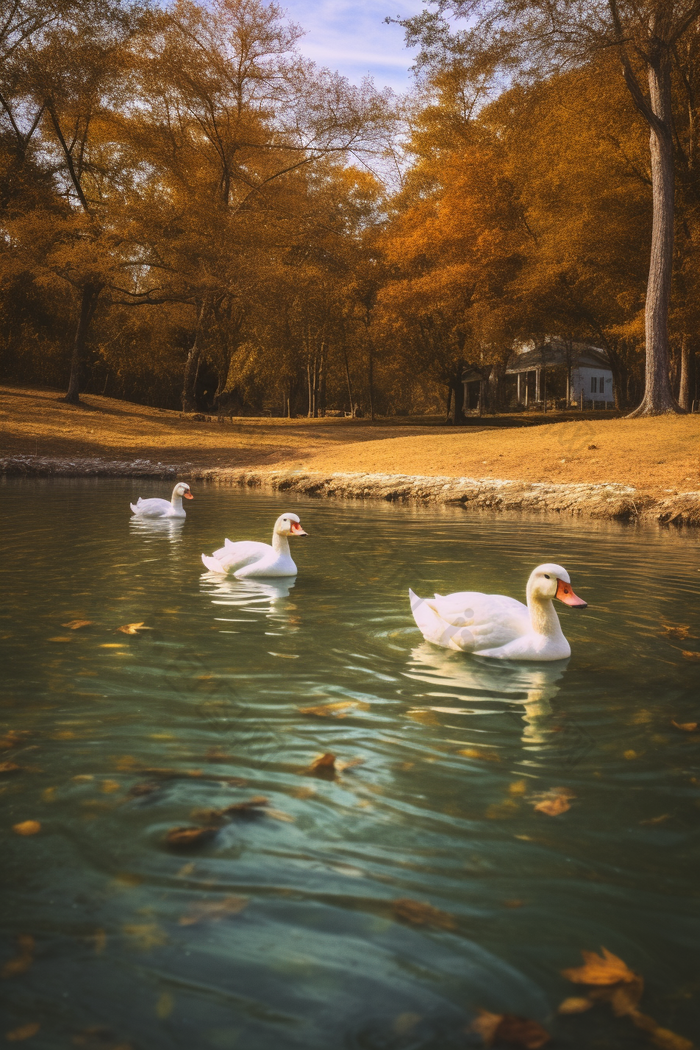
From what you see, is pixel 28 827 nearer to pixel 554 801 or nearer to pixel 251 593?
pixel 554 801

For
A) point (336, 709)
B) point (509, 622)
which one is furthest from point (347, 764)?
point (509, 622)

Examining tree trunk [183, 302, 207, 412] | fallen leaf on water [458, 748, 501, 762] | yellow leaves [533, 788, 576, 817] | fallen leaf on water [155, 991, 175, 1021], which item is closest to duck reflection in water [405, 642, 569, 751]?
fallen leaf on water [458, 748, 501, 762]

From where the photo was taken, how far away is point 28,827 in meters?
3.44

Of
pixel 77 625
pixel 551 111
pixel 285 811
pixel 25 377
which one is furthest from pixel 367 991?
pixel 25 377

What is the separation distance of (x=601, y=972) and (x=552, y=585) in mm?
3199

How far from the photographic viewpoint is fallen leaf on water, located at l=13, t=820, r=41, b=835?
11.2ft

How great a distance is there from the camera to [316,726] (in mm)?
4598

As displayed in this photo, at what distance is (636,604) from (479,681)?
270cm

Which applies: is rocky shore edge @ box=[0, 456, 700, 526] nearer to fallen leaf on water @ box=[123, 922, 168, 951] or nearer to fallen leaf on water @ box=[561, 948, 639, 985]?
fallen leaf on water @ box=[561, 948, 639, 985]

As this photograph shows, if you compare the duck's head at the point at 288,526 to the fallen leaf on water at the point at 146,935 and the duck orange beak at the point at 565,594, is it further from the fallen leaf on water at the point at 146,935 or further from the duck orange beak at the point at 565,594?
the fallen leaf on water at the point at 146,935

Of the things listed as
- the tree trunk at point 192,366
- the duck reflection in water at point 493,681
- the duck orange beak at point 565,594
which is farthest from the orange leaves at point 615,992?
the tree trunk at point 192,366

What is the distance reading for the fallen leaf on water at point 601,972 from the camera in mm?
2613

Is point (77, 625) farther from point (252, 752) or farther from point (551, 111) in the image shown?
point (551, 111)

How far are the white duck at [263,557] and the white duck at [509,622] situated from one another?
261 cm
